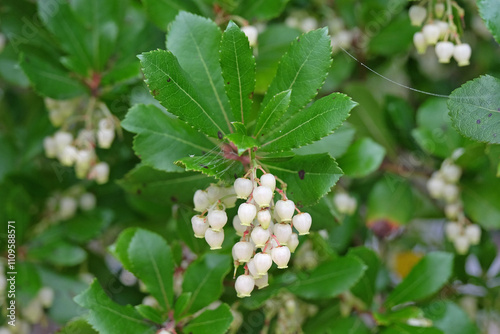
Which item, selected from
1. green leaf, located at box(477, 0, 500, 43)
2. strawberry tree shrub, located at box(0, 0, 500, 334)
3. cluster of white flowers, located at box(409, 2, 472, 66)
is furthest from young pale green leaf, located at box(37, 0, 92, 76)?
green leaf, located at box(477, 0, 500, 43)

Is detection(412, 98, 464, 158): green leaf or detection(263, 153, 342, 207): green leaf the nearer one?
detection(263, 153, 342, 207): green leaf

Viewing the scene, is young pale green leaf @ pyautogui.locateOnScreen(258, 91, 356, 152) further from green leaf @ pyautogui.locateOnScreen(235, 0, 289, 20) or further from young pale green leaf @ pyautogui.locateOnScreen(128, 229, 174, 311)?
green leaf @ pyautogui.locateOnScreen(235, 0, 289, 20)

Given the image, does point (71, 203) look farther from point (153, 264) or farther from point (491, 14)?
point (491, 14)

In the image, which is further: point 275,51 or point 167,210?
point 167,210

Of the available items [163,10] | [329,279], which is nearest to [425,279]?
[329,279]

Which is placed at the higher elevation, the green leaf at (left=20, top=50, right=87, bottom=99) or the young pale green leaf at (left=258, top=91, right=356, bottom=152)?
the young pale green leaf at (left=258, top=91, right=356, bottom=152)

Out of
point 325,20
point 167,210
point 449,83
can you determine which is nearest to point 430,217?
point 449,83

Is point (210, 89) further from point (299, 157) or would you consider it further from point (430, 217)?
point (430, 217)
